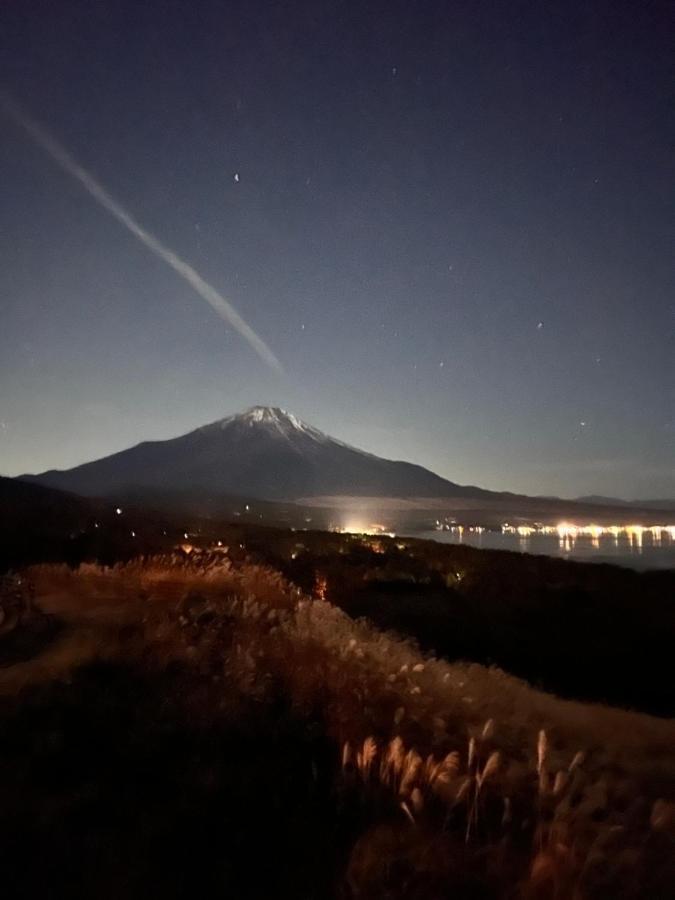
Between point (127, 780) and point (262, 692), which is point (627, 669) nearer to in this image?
point (262, 692)

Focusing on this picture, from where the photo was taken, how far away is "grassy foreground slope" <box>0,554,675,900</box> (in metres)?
4.02

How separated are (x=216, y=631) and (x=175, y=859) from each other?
15.8ft

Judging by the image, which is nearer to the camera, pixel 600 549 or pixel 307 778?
pixel 307 778

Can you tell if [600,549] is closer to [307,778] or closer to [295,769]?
[295,769]

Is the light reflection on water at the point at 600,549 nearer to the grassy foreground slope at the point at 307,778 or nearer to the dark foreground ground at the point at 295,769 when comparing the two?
the dark foreground ground at the point at 295,769

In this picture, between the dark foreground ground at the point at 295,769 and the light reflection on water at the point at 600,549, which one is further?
the light reflection on water at the point at 600,549

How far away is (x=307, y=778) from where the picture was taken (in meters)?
5.21

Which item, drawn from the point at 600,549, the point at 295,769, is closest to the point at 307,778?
the point at 295,769

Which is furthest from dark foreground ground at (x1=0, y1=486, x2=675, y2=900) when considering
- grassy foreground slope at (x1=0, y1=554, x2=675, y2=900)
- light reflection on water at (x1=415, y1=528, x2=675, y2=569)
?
light reflection on water at (x1=415, y1=528, x2=675, y2=569)

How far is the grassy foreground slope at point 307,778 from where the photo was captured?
4.02m

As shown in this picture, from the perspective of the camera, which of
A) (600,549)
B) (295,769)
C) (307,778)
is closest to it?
(307,778)

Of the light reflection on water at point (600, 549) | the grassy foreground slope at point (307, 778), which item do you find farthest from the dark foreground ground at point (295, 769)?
the light reflection on water at point (600, 549)

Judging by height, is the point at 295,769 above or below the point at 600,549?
above

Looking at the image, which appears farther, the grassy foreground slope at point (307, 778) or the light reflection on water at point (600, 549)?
the light reflection on water at point (600, 549)
